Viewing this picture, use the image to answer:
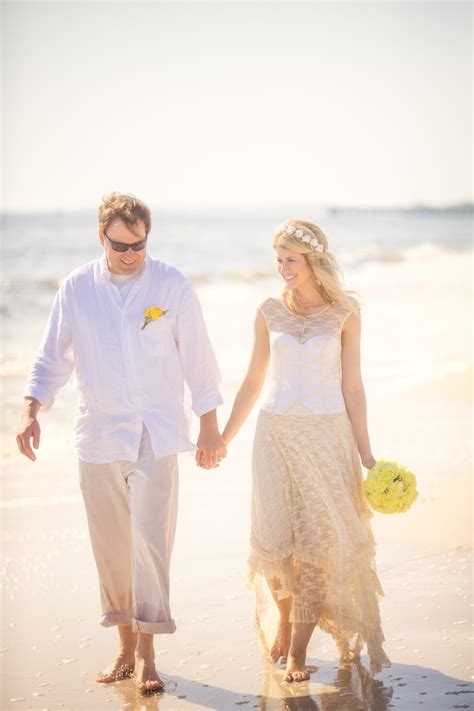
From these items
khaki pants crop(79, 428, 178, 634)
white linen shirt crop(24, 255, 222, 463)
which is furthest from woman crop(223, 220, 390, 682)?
khaki pants crop(79, 428, 178, 634)

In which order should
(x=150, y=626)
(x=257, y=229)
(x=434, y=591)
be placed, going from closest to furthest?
(x=150, y=626) → (x=434, y=591) → (x=257, y=229)

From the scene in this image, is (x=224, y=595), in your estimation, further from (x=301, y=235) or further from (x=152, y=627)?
(x=301, y=235)

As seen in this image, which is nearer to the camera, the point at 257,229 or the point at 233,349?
the point at 233,349

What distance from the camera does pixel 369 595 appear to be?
15.5 feet

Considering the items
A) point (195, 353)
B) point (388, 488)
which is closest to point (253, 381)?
point (195, 353)

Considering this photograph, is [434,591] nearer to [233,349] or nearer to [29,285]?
[233,349]

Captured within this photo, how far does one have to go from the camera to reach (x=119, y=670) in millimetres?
4688

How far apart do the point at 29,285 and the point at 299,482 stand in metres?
24.5

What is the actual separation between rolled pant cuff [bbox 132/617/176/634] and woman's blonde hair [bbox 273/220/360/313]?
66.3 inches

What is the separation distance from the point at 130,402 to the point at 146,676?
1272 millimetres

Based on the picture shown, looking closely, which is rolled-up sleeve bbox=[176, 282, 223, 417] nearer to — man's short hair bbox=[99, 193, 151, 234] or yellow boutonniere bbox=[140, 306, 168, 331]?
yellow boutonniere bbox=[140, 306, 168, 331]

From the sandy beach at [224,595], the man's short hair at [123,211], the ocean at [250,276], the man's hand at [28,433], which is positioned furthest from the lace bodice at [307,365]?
the sandy beach at [224,595]

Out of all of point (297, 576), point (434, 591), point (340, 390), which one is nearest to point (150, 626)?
point (297, 576)

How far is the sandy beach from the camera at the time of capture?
177 inches
